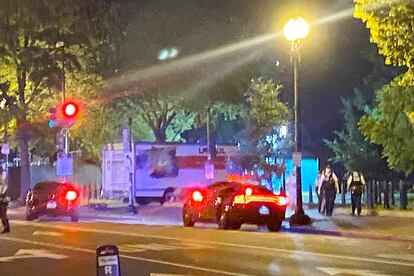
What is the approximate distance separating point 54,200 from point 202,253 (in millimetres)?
14216

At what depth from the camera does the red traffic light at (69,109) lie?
99.2 ft

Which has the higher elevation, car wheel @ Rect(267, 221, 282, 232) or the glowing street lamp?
the glowing street lamp

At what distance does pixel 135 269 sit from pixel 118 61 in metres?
31.4

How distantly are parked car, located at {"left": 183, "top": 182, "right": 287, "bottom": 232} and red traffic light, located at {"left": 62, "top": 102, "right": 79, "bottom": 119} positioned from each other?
21.9 ft

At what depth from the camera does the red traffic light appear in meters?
30.2

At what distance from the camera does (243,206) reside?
2512 centimetres

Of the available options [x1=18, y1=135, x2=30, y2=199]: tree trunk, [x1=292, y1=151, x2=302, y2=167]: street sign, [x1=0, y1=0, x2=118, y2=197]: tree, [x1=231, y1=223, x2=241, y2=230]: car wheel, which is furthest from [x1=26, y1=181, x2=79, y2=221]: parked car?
[x1=18, y1=135, x2=30, y2=199]: tree trunk

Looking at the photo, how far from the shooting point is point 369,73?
181 ft

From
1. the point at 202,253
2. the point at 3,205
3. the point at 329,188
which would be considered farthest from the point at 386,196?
the point at 202,253

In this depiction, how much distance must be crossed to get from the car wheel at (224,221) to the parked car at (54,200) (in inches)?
300

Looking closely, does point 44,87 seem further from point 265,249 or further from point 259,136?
point 265,249

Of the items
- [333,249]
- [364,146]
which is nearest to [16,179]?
[364,146]

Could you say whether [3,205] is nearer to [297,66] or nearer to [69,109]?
[69,109]

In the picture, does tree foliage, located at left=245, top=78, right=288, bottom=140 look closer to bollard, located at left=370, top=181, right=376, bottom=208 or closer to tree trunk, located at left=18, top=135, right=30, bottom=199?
tree trunk, located at left=18, top=135, right=30, bottom=199
